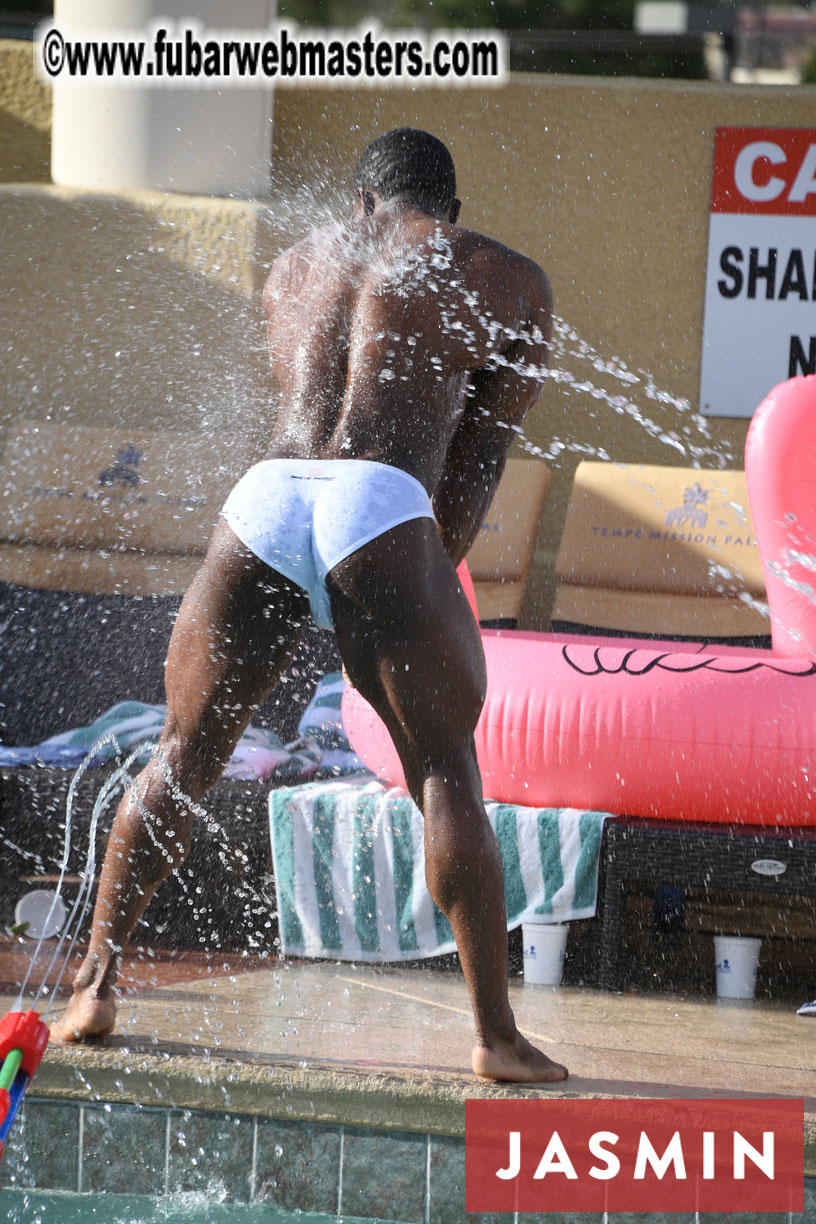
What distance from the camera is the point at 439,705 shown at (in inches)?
95.7

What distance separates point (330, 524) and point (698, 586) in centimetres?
257

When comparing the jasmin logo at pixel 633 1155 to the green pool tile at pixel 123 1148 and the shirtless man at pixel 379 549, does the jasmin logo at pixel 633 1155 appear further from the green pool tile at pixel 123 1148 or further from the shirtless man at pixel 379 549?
the green pool tile at pixel 123 1148

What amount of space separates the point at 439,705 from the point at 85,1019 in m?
0.90

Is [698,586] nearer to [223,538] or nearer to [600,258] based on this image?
[600,258]

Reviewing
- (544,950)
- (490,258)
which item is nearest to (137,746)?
(544,950)

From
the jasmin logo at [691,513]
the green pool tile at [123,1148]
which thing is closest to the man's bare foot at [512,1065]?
the green pool tile at [123,1148]

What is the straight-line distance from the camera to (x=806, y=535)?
362 centimetres

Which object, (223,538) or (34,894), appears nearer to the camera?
(223,538)

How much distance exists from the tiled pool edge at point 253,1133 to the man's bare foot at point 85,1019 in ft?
0.20

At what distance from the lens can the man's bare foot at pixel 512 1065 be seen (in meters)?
2.49

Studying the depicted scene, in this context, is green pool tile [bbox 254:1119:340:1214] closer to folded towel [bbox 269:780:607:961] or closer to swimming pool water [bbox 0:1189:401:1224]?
swimming pool water [bbox 0:1189:401:1224]

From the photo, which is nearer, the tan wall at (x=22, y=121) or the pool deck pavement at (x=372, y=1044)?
the pool deck pavement at (x=372, y=1044)

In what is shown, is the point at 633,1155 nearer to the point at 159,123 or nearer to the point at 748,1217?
the point at 748,1217

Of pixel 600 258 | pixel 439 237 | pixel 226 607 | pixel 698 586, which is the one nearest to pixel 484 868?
pixel 226 607
